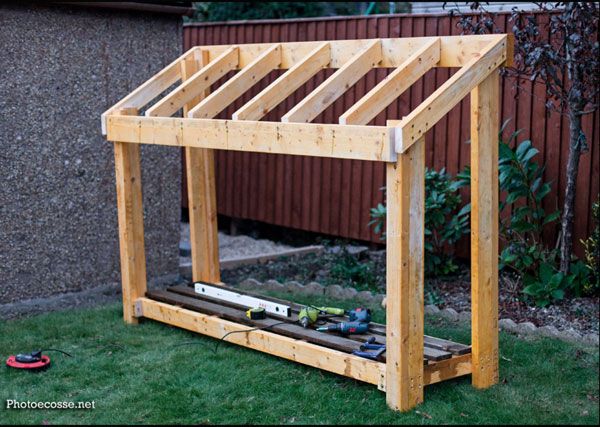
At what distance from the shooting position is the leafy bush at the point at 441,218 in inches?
323

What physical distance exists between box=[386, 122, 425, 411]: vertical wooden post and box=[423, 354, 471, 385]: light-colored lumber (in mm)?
151

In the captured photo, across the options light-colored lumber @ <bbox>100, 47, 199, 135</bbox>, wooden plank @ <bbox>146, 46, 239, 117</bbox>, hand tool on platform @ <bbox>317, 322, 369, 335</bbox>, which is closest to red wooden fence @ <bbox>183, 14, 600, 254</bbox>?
wooden plank @ <bbox>146, 46, 239, 117</bbox>

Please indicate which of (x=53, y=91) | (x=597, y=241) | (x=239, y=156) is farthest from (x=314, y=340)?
(x=239, y=156)

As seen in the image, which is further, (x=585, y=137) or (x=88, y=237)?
(x=88, y=237)

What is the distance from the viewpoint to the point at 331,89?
5961 millimetres

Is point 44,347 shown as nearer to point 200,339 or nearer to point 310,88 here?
point 200,339

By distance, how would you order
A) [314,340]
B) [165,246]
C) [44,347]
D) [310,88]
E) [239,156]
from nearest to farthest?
[314,340], [44,347], [165,246], [310,88], [239,156]

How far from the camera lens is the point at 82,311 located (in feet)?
26.1

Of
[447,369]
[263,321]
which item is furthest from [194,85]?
[447,369]

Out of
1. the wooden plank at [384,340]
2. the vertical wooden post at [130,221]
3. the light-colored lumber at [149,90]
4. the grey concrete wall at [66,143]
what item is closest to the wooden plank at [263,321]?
the wooden plank at [384,340]

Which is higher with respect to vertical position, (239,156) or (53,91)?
(53,91)

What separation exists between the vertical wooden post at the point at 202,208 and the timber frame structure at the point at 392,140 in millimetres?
853

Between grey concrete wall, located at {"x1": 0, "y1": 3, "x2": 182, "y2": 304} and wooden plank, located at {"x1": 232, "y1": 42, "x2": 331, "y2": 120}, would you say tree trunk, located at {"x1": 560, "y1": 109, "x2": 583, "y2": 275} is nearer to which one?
wooden plank, located at {"x1": 232, "y1": 42, "x2": 331, "y2": 120}

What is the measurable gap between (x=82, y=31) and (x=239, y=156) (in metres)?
3.39
